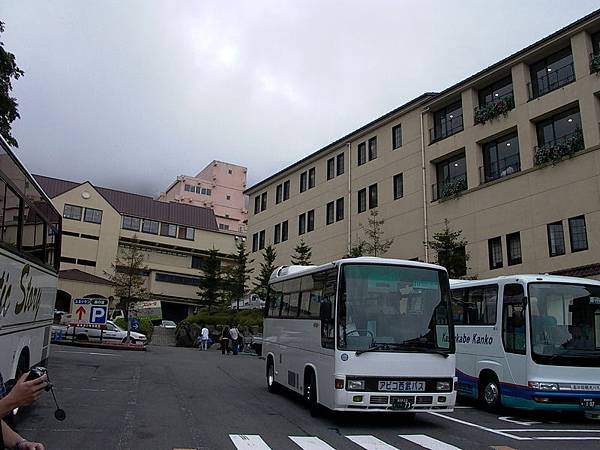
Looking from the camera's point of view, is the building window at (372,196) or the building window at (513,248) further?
the building window at (372,196)

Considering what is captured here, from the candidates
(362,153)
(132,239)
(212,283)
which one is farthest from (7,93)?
(132,239)

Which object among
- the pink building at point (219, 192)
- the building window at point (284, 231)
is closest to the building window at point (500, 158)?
the building window at point (284, 231)

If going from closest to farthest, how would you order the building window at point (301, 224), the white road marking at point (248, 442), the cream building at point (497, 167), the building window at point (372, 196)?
1. the white road marking at point (248, 442)
2. the cream building at point (497, 167)
3. the building window at point (372, 196)
4. the building window at point (301, 224)

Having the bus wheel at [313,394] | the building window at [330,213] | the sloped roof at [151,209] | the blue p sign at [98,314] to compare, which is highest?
the sloped roof at [151,209]

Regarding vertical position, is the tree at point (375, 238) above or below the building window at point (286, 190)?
below

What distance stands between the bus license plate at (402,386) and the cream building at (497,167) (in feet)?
53.4

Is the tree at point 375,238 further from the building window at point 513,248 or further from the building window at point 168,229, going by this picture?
the building window at point 168,229

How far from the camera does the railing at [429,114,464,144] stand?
31219 mm

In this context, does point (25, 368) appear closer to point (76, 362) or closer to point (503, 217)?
point (76, 362)

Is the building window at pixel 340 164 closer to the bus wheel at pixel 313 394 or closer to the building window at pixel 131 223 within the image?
the bus wheel at pixel 313 394

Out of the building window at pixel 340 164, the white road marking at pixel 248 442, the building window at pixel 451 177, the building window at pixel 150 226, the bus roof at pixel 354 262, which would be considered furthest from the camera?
the building window at pixel 150 226

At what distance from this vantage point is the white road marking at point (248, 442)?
7.94m

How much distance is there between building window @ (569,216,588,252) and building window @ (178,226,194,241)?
59.2 metres

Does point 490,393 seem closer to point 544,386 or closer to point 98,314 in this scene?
Result: point 544,386
